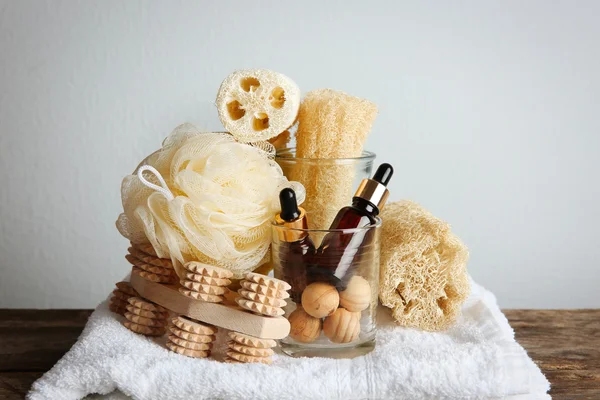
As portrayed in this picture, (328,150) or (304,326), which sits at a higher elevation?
(328,150)

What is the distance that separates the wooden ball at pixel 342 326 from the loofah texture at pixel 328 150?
0.42ft

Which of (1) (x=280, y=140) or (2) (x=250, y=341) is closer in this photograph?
(2) (x=250, y=341)

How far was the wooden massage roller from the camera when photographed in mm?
549

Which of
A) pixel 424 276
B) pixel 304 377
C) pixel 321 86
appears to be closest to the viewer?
pixel 304 377

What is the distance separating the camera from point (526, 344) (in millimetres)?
753

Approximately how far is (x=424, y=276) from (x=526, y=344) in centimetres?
20

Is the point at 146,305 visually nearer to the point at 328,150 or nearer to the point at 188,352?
the point at 188,352

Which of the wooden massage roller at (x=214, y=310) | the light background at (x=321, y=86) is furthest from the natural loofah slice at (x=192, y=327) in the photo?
the light background at (x=321, y=86)

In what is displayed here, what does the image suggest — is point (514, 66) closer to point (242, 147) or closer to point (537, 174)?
point (537, 174)

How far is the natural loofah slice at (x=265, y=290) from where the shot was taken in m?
0.55

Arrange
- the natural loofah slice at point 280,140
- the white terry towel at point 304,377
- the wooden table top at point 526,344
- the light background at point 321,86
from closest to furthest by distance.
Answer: the white terry towel at point 304,377 → the wooden table top at point 526,344 → the natural loofah slice at point 280,140 → the light background at point 321,86

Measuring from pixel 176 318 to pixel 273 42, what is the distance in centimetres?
57

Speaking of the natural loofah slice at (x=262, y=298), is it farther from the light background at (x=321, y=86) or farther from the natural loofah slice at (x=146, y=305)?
the light background at (x=321, y=86)

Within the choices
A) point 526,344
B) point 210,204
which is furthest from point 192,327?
point 526,344
